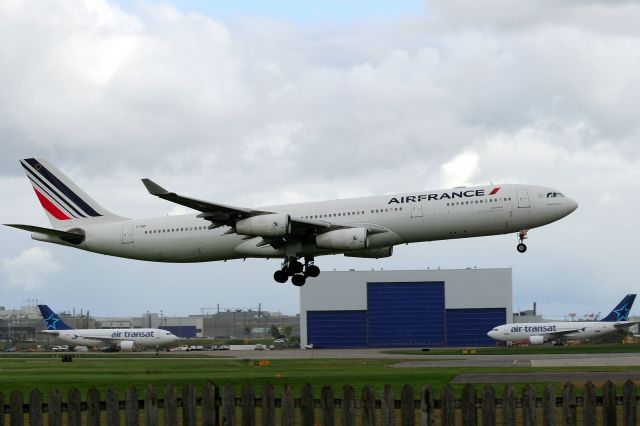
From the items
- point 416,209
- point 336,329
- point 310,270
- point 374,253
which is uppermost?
point 416,209

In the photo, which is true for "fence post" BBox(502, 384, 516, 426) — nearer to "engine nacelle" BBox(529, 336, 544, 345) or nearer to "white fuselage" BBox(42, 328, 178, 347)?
"engine nacelle" BBox(529, 336, 544, 345)

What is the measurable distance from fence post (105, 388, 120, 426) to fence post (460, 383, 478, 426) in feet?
20.5

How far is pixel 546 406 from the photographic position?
17094 millimetres

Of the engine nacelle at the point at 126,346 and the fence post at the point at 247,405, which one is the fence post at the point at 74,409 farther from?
the engine nacelle at the point at 126,346

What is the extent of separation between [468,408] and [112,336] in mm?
105778

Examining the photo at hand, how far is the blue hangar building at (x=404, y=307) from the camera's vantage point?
143m

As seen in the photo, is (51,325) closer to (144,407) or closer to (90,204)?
(90,204)

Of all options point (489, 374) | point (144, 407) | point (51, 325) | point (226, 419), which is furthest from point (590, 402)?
point (51, 325)

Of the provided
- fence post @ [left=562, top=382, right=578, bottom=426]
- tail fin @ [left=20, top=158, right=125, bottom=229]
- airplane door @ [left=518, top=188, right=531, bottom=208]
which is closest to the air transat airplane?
airplane door @ [left=518, top=188, right=531, bottom=208]

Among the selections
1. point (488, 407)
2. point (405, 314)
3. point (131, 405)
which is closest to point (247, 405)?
point (131, 405)

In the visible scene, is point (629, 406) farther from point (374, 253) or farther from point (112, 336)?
point (112, 336)

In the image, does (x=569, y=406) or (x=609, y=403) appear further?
(x=609, y=403)

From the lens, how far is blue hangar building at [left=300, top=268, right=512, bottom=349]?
143m

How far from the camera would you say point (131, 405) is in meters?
17.2
